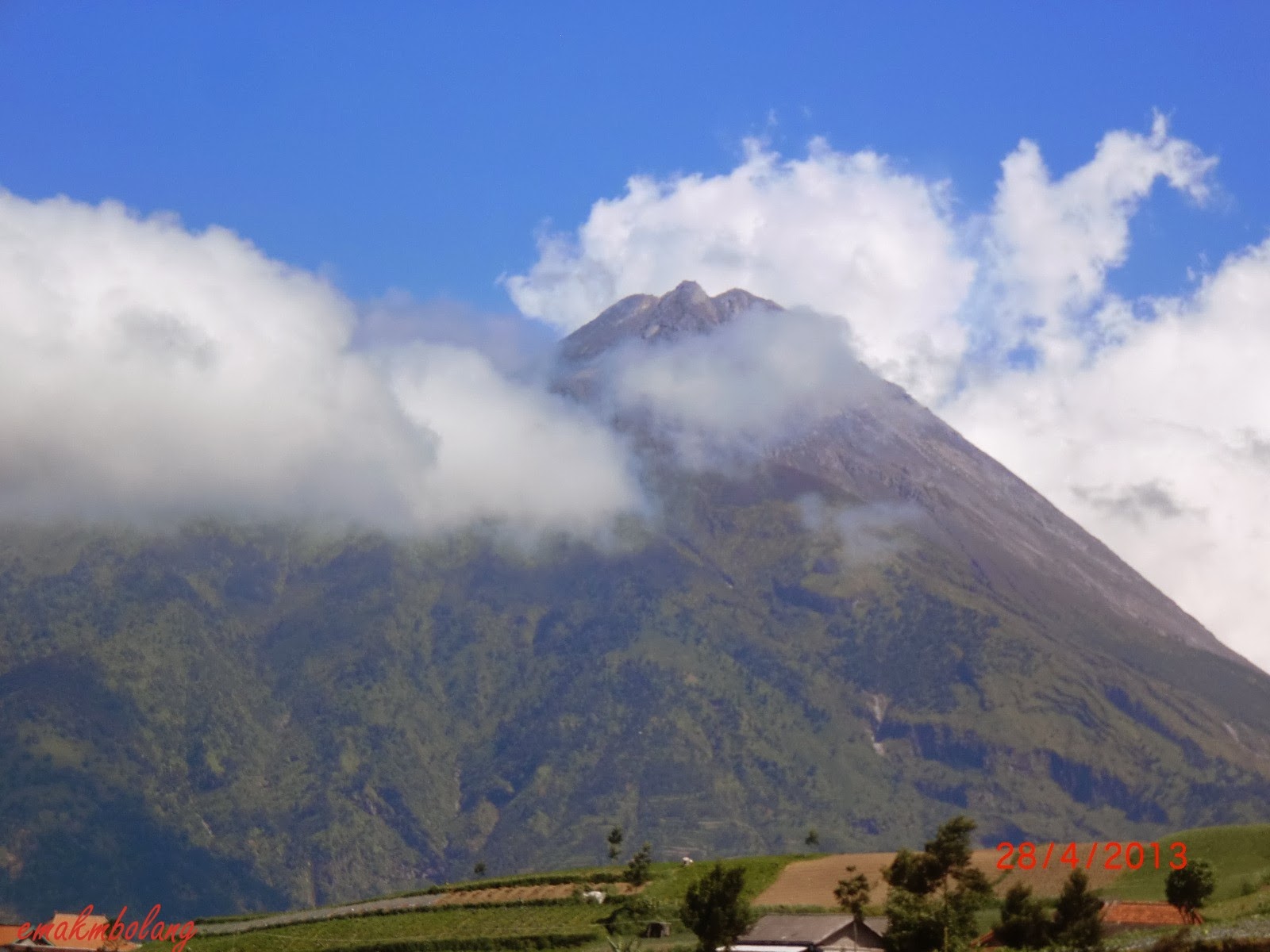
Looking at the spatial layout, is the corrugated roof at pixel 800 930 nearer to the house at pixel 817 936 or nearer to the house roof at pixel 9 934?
the house at pixel 817 936

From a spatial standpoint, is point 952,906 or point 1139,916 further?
point 1139,916

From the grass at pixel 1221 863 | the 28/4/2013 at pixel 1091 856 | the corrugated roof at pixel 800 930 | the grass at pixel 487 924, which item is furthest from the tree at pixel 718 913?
the 28/4/2013 at pixel 1091 856

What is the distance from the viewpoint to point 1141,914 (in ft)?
273

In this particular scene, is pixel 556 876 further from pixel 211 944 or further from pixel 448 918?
pixel 211 944

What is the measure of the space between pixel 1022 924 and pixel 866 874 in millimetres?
43754

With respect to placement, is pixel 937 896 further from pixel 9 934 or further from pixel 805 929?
pixel 9 934

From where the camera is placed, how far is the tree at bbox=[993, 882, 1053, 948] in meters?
72.8

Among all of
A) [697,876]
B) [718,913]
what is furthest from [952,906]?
[697,876]

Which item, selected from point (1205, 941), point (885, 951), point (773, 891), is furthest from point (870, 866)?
point (1205, 941)

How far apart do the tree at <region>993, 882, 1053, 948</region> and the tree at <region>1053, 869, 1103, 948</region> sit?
63 cm

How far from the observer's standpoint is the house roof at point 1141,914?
80500mm

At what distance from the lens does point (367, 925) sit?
398ft

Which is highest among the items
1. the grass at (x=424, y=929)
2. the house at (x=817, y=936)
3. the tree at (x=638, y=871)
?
the tree at (x=638, y=871)

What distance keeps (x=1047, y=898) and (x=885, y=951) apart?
46.7 feet
